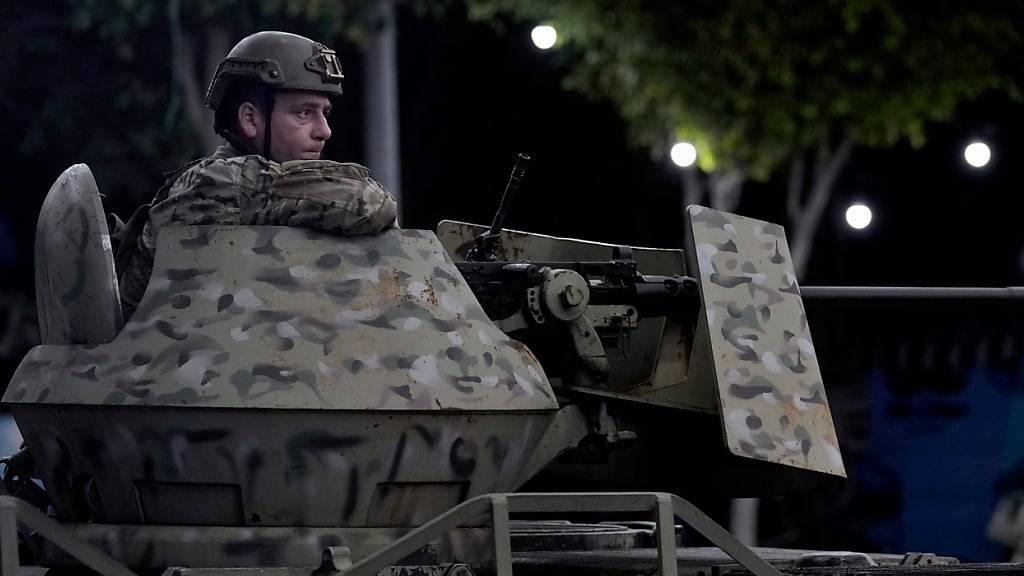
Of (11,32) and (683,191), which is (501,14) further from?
(11,32)

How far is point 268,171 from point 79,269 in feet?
2.08

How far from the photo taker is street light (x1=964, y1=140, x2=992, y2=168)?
624 inches

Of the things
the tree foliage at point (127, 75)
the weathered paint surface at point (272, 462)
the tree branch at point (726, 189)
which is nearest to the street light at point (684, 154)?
the tree branch at point (726, 189)

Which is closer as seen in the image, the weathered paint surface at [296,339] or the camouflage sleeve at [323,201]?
the weathered paint surface at [296,339]

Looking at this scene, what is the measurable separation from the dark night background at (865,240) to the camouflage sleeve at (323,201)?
992 cm

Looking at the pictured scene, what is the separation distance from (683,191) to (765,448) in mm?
10806

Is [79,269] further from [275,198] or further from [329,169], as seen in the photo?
[329,169]

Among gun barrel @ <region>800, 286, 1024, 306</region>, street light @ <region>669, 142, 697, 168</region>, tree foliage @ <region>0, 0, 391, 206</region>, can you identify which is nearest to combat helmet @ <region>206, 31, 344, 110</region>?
gun barrel @ <region>800, 286, 1024, 306</region>

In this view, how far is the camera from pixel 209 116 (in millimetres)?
15523

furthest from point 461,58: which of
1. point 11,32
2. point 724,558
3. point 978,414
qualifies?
point 724,558

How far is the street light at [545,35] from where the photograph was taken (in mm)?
15414

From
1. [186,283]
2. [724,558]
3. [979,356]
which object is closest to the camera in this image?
[186,283]

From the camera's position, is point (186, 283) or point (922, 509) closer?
point (186, 283)

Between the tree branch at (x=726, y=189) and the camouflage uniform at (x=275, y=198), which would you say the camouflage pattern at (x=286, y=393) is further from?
the tree branch at (x=726, y=189)
